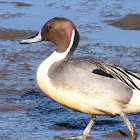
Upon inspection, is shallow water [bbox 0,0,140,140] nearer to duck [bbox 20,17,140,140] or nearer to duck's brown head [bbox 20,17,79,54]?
duck [bbox 20,17,140,140]

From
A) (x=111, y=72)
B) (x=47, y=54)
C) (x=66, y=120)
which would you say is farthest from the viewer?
(x=47, y=54)

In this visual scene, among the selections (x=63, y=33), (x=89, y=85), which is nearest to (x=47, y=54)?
(x=63, y=33)

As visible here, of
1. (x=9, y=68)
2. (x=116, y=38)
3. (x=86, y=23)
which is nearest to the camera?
(x=9, y=68)

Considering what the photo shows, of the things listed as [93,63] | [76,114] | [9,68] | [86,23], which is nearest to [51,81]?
[93,63]

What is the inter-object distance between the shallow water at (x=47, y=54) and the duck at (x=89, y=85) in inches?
16.6

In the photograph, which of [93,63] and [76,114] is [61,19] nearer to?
[93,63]

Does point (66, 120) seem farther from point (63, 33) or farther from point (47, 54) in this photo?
point (47, 54)

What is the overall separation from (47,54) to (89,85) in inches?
143

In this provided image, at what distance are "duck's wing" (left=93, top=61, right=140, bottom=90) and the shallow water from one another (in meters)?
0.62

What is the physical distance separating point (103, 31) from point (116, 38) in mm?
504

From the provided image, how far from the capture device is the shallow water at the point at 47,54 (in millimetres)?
6244

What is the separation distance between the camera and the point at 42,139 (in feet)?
19.0

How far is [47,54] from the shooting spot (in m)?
9.21

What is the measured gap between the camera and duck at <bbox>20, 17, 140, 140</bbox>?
5.63m
